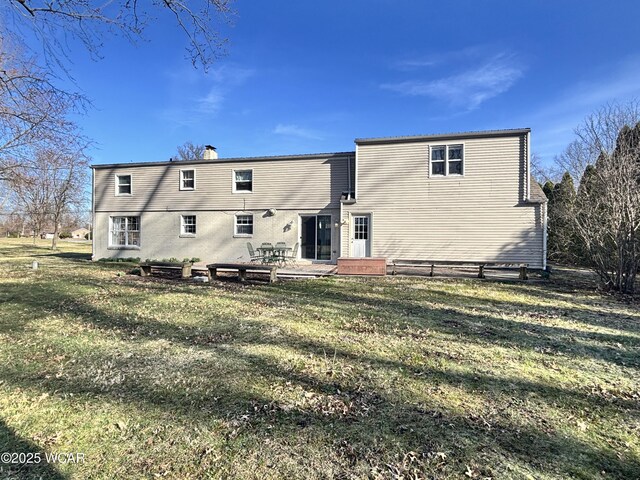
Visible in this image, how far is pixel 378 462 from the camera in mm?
2334

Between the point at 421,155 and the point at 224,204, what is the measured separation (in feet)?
29.6

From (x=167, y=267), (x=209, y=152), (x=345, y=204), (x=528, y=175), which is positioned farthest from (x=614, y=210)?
(x=209, y=152)

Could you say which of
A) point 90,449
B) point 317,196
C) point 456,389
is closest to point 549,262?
point 317,196

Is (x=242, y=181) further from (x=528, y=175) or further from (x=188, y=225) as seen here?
(x=528, y=175)

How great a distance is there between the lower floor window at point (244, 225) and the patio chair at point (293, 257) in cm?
224

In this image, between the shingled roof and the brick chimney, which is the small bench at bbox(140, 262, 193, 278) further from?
the shingled roof

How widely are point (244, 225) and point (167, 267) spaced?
540cm

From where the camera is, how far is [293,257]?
50.0 feet

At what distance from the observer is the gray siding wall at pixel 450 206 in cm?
1313

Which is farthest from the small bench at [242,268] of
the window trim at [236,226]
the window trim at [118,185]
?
the window trim at [118,185]

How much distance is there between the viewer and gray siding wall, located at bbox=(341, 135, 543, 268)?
1313cm

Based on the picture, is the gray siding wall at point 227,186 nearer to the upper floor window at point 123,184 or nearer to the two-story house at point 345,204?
the two-story house at point 345,204

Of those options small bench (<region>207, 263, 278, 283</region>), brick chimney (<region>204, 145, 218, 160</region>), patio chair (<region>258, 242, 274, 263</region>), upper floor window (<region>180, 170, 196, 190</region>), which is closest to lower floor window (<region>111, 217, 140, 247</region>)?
upper floor window (<region>180, 170, 196, 190</region>)

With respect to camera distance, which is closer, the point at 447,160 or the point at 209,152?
the point at 447,160
